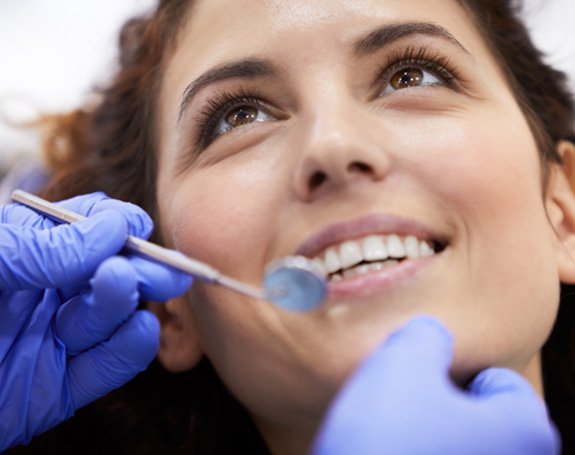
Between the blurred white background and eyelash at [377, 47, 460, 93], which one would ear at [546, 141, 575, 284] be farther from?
the blurred white background

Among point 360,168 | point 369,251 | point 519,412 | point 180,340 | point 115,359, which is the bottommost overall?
point 180,340

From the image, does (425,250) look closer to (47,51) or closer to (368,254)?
(368,254)

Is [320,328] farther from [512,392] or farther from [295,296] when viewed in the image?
[512,392]

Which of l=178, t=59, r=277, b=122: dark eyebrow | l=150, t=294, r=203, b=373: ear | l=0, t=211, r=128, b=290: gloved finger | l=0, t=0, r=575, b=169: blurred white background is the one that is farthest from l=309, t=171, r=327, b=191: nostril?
l=0, t=0, r=575, b=169: blurred white background

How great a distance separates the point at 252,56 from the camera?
1108 mm

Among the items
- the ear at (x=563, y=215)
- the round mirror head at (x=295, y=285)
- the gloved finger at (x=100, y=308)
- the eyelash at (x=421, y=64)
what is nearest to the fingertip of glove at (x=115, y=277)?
the gloved finger at (x=100, y=308)

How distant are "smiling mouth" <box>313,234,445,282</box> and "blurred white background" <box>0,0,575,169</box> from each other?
66.2 inches

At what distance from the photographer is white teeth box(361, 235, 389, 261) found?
0.96 m

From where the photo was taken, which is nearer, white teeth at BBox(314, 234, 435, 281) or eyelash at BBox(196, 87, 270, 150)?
white teeth at BBox(314, 234, 435, 281)

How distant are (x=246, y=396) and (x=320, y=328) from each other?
0.27m

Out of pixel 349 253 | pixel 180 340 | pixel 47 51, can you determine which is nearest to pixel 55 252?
pixel 180 340

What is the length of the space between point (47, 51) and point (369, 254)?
7.28ft

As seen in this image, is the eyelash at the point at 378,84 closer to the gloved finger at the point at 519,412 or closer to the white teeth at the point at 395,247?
the white teeth at the point at 395,247

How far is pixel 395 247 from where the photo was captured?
97cm
